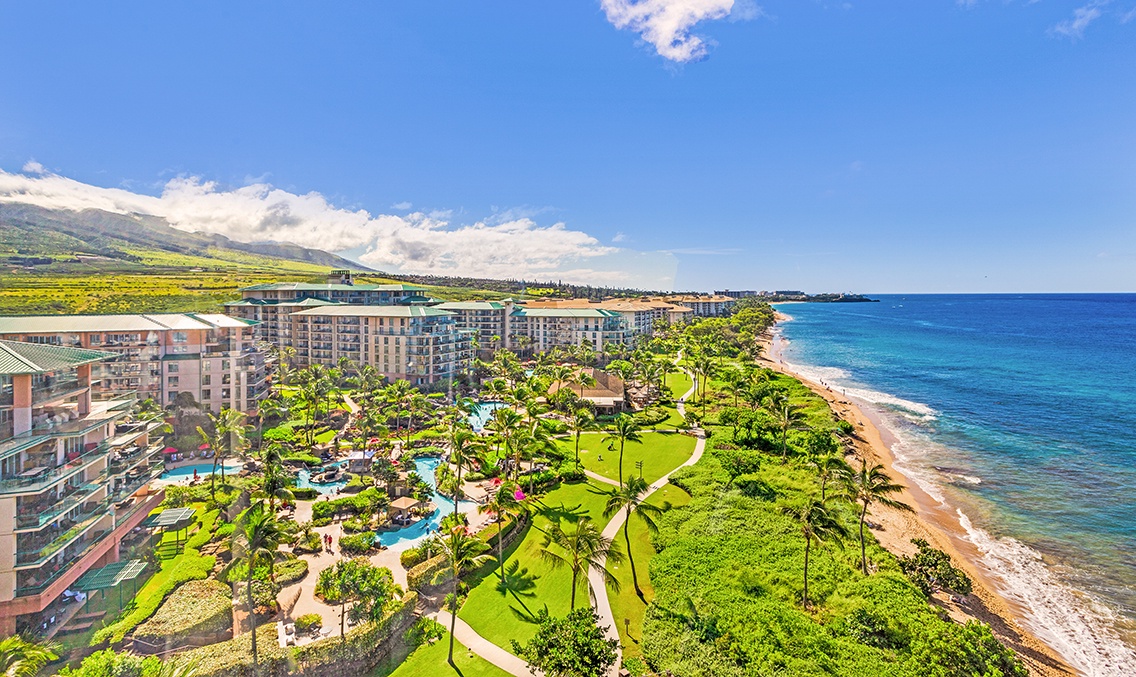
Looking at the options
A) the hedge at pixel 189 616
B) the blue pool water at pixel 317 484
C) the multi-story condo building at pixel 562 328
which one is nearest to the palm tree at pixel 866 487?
the hedge at pixel 189 616

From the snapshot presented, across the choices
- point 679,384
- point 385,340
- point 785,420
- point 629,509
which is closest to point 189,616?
point 629,509

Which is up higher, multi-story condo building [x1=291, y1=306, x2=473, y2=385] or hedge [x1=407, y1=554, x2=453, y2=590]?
multi-story condo building [x1=291, y1=306, x2=473, y2=385]

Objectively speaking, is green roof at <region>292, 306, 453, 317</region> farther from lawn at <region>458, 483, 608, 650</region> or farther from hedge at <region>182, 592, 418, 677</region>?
hedge at <region>182, 592, 418, 677</region>

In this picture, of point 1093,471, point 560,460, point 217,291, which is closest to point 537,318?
point 560,460

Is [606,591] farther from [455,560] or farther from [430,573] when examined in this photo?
[430,573]

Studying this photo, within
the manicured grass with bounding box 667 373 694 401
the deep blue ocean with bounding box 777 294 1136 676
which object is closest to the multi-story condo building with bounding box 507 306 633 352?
the manicured grass with bounding box 667 373 694 401

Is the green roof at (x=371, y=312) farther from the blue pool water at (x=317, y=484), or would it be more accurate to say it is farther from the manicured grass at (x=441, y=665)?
the manicured grass at (x=441, y=665)
